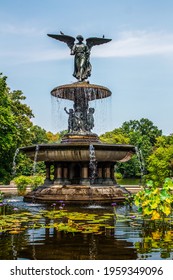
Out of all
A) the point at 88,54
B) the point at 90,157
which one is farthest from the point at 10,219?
the point at 88,54

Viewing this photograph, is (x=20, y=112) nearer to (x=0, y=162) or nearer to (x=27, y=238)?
(x=0, y=162)

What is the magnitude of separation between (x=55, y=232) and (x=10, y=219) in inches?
84.9

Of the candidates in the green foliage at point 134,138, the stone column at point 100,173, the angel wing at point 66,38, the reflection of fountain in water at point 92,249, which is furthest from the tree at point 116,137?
the reflection of fountain in water at point 92,249

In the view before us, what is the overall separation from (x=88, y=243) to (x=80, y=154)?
26.0ft

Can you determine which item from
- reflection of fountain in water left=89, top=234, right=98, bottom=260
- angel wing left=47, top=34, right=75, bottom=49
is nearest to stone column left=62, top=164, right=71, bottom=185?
angel wing left=47, top=34, right=75, bottom=49

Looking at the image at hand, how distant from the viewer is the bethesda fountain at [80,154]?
1419cm

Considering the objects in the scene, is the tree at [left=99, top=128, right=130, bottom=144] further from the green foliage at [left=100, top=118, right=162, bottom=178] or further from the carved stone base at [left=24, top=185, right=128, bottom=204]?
the carved stone base at [left=24, top=185, right=128, bottom=204]

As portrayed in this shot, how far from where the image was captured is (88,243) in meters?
6.51

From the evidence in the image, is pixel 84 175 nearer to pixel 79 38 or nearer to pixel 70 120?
pixel 70 120

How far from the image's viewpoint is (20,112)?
1554 inches

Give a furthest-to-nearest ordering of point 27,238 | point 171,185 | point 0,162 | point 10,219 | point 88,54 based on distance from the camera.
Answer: point 0,162 → point 88,54 → point 10,219 → point 171,185 → point 27,238

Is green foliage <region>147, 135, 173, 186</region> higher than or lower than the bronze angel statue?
lower

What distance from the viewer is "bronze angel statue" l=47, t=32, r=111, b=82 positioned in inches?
702

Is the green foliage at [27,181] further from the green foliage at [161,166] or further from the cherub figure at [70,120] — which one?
the green foliage at [161,166]
